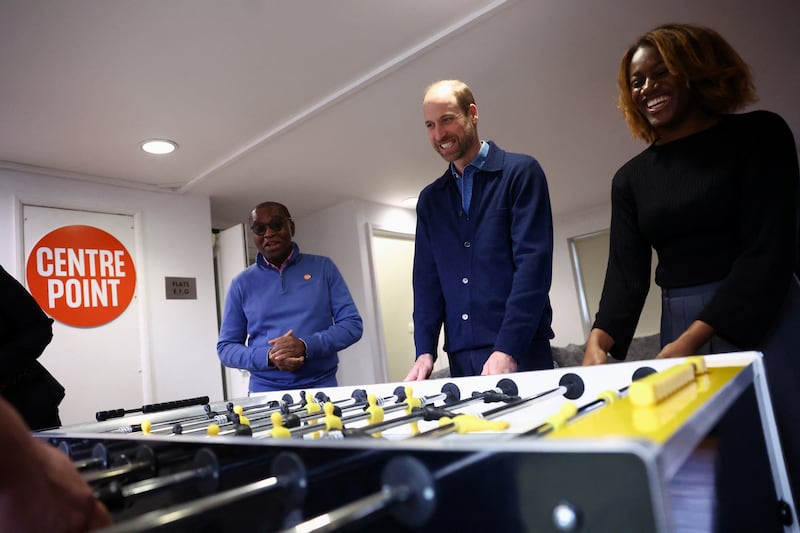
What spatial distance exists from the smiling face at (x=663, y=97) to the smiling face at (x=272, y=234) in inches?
69.2

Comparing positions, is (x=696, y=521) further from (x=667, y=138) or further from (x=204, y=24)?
(x=204, y=24)

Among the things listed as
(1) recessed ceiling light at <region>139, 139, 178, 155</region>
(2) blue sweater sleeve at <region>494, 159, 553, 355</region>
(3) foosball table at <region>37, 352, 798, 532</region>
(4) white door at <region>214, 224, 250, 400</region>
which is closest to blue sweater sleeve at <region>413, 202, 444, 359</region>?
(2) blue sweater sleeve at <region>494, 159, 553, 355</region>

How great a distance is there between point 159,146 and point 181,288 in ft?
3.92

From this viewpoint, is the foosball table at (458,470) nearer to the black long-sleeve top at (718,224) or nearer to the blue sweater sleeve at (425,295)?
the black long-sleeve top at (718,224)

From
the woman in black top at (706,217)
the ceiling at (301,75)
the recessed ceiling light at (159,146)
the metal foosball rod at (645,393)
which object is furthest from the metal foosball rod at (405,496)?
the recessed ceiling light at (159,146)

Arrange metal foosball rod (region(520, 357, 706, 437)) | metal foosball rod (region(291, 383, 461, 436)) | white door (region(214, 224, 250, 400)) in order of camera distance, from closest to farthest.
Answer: metal foosball rod (region(520, 357, 706, 437)), metal foosball rod (region(291, 383, 461, 436)), white door (region(214, 224, 250, 400))

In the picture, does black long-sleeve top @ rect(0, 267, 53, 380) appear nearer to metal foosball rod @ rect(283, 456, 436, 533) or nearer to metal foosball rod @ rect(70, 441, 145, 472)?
metal foosball rod @ rect(70, 441, 145, 472)

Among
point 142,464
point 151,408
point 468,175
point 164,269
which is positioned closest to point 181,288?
point 164,269

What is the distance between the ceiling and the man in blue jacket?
36.8 inches

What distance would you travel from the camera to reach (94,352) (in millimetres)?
3609

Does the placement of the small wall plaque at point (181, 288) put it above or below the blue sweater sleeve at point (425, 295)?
above

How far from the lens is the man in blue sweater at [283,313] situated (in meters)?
2.35

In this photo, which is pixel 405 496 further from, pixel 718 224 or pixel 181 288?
pixel 181 288

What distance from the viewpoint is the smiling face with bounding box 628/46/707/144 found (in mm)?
1289
